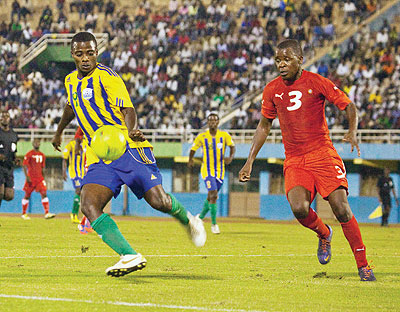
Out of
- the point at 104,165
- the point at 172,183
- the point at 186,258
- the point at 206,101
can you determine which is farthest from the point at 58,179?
the point at 104,165

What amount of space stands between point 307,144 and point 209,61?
1205 inches

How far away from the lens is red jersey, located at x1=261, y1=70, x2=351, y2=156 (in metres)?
9.30

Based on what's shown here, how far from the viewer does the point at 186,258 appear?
11.7 meters

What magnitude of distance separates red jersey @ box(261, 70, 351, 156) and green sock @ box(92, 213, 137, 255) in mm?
2290

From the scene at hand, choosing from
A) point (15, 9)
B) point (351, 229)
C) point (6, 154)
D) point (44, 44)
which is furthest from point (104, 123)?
point (15, 9)

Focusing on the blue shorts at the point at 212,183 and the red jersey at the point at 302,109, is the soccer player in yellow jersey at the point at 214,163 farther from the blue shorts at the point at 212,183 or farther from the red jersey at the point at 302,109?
the red jersey at the point at 302,109

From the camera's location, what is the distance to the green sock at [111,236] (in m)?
8.34

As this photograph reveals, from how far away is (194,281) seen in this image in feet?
28.0

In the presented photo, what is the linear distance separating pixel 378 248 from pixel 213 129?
6.17 meters

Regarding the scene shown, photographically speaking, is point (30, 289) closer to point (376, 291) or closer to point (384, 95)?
point (376, 291)

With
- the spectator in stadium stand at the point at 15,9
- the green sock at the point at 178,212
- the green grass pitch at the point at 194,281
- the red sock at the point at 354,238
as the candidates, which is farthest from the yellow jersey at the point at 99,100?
the spectator in stadium stand at the point at 15,9

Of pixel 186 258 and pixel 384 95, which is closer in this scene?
pixel 186 258

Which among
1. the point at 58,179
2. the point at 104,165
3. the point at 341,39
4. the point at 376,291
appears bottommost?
the point at 58,179

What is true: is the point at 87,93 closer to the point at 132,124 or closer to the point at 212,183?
the point at 132,124
